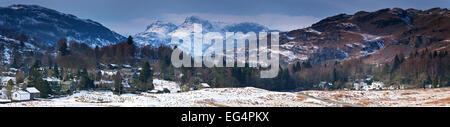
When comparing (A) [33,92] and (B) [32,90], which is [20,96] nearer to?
(A) [33,92]

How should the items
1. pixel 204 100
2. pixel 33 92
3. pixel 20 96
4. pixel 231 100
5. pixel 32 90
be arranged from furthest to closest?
pixel 32 90
pixel 33 92
pixel 20 96
pixel 231 100
pixel 204 100

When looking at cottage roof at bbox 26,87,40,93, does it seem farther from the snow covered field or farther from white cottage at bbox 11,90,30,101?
the snow covered field

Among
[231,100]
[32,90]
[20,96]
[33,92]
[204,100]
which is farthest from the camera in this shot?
[32,90]

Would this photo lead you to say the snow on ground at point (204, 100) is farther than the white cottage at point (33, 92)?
No

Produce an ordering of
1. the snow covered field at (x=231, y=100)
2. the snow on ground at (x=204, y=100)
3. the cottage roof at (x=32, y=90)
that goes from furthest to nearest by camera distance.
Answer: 1. the cottage roof at (x=32, y=90)
2. the snow on ground at (x=204, y=100)
3. the snow covered field at (x=231, y=100)

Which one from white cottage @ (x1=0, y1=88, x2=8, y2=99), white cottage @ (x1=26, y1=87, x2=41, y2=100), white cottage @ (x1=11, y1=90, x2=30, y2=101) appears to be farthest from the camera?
white cottage @ (x1=0, y1=88, x2=8, y2=99)

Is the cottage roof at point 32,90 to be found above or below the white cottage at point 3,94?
above

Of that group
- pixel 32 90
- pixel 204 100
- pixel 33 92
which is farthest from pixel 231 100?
pixel 32 90

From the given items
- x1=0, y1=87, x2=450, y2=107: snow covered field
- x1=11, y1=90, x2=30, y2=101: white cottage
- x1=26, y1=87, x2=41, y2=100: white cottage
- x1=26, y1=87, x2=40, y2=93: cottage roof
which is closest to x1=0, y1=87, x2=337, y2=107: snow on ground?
x1=0, y1=87, x2=450, y2=107: snow covered field

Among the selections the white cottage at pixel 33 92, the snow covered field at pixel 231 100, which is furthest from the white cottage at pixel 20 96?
the snow covered field at pixel 231 100

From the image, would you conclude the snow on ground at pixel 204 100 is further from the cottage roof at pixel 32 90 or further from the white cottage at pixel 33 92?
the cottage roof at pixel 32 90
